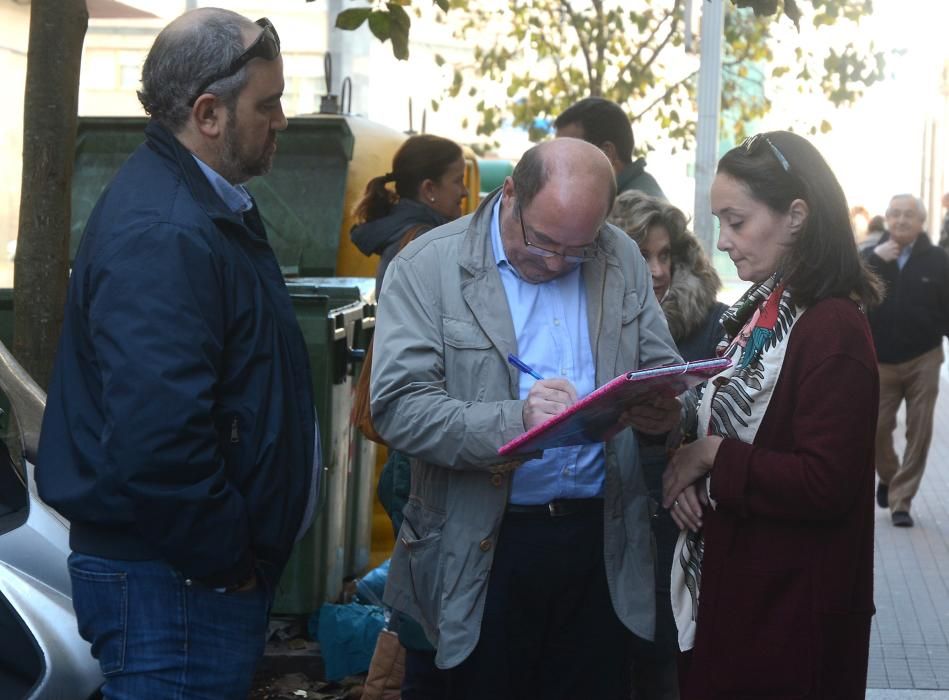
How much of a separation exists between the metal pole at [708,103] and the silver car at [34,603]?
7430 millimetres

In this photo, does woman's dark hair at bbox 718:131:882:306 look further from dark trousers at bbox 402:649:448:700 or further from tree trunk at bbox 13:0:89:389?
tree trunk at bbox 13:0:89:389

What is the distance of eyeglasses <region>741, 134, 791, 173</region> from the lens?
9.92 feet

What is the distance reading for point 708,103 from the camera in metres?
10.5

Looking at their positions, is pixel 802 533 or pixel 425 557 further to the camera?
pixel 425 557

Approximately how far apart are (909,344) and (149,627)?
716cm

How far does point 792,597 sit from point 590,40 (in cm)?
1102

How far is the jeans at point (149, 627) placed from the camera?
102 inches

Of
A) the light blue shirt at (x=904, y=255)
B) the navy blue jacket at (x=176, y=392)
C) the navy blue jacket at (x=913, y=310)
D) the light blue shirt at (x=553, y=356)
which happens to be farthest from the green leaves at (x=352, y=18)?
the light blue shirt at (x=904, y=255)

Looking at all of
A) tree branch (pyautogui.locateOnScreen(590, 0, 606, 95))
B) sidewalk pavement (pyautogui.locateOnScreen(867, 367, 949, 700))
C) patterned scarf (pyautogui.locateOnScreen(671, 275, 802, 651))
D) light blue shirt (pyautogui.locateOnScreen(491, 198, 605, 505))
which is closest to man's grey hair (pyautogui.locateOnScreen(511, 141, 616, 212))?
light blue shirt (pyautogui.locateOnScreen(491, 198, 605, 505))

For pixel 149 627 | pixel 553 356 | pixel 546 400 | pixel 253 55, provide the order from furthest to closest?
pixel 553 356 → pixel 546 400 → pixel 253 55 → pixel 149 627

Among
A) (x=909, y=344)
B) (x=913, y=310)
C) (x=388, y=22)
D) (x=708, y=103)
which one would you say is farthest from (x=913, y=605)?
(x=708, y=103)

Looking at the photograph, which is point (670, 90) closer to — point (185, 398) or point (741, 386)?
point (741, 386)

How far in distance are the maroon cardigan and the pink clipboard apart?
9.0 inches

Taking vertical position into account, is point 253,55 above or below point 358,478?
above
